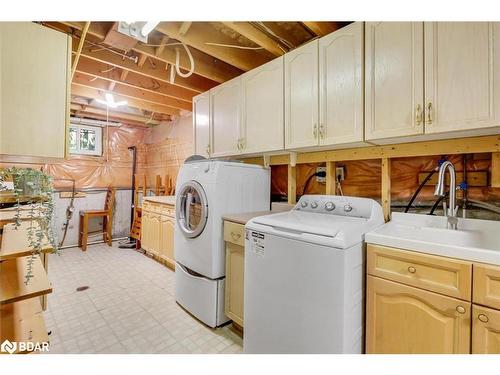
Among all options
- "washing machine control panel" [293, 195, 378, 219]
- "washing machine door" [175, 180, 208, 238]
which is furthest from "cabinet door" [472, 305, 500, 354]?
"washing machine door" [175, 180, 208, 238]

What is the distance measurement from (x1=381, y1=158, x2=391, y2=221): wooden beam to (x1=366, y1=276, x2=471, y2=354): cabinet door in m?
0.65

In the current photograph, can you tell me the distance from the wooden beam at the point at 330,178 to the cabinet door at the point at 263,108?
0.43 meters

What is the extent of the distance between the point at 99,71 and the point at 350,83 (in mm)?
2546

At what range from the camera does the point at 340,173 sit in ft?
6.81

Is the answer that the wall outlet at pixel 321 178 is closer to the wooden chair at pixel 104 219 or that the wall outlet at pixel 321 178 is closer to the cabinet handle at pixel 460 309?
the cabinet handle at pixel 460 309

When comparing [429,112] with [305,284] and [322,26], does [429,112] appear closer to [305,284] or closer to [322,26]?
[322,26]

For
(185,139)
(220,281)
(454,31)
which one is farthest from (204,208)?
(185,139)

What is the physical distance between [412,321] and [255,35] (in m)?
2.11

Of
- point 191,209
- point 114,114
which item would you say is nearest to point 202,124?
point 191,209

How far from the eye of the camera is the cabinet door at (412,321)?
107 centimetres

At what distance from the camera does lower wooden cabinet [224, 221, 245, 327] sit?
1.87m

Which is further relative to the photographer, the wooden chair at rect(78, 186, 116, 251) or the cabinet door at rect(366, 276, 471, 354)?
the wooden chair at rect(78, 186, 116, 251)

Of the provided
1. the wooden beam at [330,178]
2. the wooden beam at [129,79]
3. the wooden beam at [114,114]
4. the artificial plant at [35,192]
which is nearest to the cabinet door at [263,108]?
the wooden beam at [330,178]

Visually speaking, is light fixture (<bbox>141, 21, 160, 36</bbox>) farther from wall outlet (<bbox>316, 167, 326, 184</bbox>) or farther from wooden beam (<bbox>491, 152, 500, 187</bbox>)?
wooden beam (<bbox>491, 152, 500, 187</bbox>)
